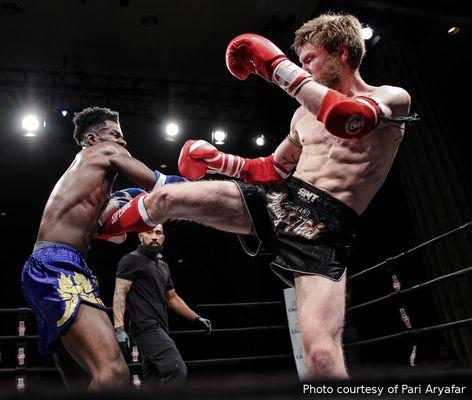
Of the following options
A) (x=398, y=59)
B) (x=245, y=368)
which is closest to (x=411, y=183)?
Result: (x=398, y=59)

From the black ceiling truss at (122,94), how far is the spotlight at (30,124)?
0.19m

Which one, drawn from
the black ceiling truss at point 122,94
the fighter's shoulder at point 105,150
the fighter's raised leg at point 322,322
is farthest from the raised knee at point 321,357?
the black ceiling truss at point 122,94

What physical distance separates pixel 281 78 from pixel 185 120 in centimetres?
548

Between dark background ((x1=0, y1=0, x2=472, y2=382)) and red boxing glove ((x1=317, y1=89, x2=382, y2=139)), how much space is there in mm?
3653

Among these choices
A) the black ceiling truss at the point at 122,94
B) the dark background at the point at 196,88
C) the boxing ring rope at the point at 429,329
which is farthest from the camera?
the black ceiling truss at the point at 122,94

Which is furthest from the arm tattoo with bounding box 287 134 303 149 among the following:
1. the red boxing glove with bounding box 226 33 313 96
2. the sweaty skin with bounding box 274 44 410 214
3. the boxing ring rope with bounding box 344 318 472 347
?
the boxing ring rope with bounding box 344 318 472 347

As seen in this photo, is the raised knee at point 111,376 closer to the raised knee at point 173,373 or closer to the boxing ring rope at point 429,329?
the raised knee at point 173,373

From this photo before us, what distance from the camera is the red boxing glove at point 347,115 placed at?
53.7 inches

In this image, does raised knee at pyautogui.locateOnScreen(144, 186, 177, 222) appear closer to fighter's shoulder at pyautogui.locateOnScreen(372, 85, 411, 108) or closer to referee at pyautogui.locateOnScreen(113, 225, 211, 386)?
fighter's shoulder at pyautogui.locateOnScreen(372, 85, 411, 108)

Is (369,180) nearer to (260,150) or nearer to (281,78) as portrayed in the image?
(281,78)

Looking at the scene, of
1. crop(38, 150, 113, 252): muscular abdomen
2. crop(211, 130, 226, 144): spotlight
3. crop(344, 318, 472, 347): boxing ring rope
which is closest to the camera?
crop(38, 150, 113, 252): muscular abdomen

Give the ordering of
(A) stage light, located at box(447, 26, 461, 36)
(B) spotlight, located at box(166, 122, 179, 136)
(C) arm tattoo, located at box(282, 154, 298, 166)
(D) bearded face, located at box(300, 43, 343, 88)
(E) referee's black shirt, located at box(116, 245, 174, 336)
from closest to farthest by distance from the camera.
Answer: (D) bearded face, located at box(300, 43, 343, 88)
(C) arm tattoo, located at box(282, 154, 298, 166)
(E) referee's black shirt, located at box(116, 245, 174, 336)
(A) stage light, located at box(447, 26, 461, 36)
(B) spotlight, located at box(166, 122, 179, 136)

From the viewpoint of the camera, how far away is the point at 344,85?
5.71 feet

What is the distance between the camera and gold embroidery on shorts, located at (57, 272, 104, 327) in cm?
165
